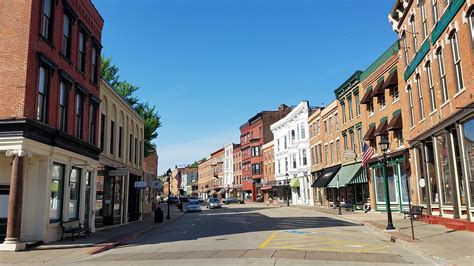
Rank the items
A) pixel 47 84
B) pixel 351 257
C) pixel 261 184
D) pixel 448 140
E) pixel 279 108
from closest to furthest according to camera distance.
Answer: pixel 351 257, pixel 47 84, pixel 448 140, pixel 261 184, pixel 279 108

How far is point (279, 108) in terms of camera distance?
90.4 m

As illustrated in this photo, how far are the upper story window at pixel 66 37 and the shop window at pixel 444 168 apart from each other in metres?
17.8

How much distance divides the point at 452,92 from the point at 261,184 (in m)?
66.8

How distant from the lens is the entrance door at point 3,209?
1700 centimetres

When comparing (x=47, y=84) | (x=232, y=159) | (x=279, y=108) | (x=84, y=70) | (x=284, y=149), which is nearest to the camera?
(x=47, y=84)

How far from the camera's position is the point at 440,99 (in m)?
21.1

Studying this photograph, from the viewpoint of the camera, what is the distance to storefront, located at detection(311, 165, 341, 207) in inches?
1758

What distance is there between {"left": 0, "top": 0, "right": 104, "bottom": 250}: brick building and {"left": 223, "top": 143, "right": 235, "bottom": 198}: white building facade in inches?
3302

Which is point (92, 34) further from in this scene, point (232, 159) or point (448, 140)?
point (232, 159)

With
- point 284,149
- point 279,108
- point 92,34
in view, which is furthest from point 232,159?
point 92,34

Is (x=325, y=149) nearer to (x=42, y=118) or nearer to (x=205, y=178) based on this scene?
(x=42, y=118)

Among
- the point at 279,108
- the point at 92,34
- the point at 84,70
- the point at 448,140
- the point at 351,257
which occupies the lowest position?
the point at 351,257

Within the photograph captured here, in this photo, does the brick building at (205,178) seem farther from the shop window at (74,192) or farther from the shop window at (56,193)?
the shop window at (56,193)

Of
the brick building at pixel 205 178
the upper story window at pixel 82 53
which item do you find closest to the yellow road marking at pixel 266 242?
the upper story window at pixel 82 53
